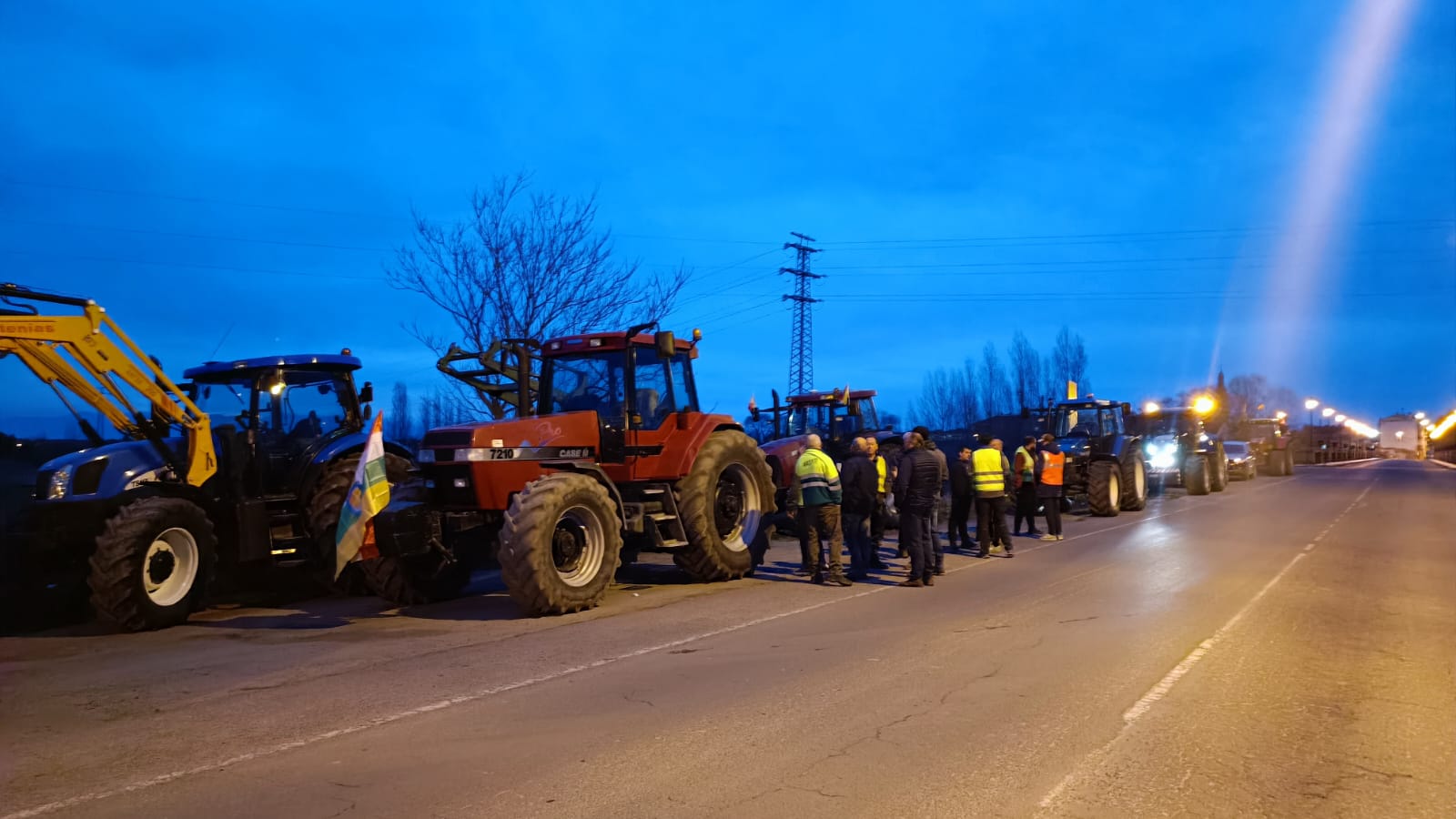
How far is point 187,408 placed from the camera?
1036 centimetres

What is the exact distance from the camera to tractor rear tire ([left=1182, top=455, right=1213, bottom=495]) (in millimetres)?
28469

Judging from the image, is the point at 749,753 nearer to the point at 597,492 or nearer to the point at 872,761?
the point at 872,761

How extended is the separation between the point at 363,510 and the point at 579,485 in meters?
2.03

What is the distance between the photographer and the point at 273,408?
11438 mm

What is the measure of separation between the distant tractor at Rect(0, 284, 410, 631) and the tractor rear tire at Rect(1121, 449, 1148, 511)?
1668 cm

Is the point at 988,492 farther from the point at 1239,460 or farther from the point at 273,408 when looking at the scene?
the point at 1239,460

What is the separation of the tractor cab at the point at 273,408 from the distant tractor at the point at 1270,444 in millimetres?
40385

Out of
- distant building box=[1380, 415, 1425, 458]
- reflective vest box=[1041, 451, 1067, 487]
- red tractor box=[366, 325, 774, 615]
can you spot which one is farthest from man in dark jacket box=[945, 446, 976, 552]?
distant building box=[1380, 415, 1425, 458]

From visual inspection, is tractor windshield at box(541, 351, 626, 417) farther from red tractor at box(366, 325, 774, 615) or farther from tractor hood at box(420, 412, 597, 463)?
tractor hood at box(420, 412, 597, 463)

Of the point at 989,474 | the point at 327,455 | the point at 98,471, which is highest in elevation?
the point at 327,455

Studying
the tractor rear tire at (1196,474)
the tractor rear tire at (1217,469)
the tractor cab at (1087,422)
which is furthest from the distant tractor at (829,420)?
the tractor rear tire at (1217,469)

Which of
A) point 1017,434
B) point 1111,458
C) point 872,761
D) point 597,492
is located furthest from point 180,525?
point 1017,434

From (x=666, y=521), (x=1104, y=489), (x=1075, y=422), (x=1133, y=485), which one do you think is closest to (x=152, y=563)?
(x=666, y=521)

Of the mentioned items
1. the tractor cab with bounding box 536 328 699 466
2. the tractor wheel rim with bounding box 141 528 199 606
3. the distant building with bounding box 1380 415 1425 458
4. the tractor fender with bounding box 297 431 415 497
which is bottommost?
the tractor wheel rim with bounding box 141 528 199 606
